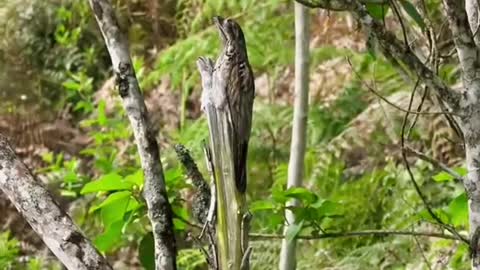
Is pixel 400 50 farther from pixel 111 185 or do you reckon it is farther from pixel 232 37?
pixel 111 185

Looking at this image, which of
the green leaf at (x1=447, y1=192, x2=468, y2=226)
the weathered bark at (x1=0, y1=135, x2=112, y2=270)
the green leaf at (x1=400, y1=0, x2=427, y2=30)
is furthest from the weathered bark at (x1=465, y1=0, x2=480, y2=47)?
the weathered bark at (x1=0, y1=135, x2=112, y2=270)

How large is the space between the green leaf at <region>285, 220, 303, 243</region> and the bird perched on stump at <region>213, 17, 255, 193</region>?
0.29m

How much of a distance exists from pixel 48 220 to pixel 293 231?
335mm

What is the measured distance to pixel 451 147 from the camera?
80.3 inches

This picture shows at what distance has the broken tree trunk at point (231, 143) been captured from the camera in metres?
0.61

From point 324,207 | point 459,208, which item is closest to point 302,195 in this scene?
point 324,207

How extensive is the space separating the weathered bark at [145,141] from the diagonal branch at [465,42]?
0.29 m

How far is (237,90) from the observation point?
2.06 feet

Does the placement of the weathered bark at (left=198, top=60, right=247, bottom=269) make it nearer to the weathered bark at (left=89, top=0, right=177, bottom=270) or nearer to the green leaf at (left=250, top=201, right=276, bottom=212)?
the weathered bark at (left=89, top=0, right=177, bottom=270)

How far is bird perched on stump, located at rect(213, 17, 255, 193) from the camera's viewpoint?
24.4 inches

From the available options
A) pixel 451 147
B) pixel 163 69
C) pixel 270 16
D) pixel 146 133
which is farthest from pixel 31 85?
pixel 146 133

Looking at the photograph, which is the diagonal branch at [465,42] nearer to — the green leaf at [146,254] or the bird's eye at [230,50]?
the bird's eye at [230,50]

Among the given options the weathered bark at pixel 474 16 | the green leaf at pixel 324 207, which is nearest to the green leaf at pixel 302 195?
the green leaf at pixel 324 207

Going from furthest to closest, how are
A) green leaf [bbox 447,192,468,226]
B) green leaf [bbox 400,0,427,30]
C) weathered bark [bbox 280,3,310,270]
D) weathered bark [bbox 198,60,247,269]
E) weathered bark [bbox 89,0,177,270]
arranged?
1. weathered bark [bbox 280,3,310,270]
2. green leaf [bbox 447,192,468,226]
3. green leaf [bbox 400,0,427,30]
4. weathered bark [bbox 89,0,177,270]
5. weathered bark [bbox 198,60,247,269]
